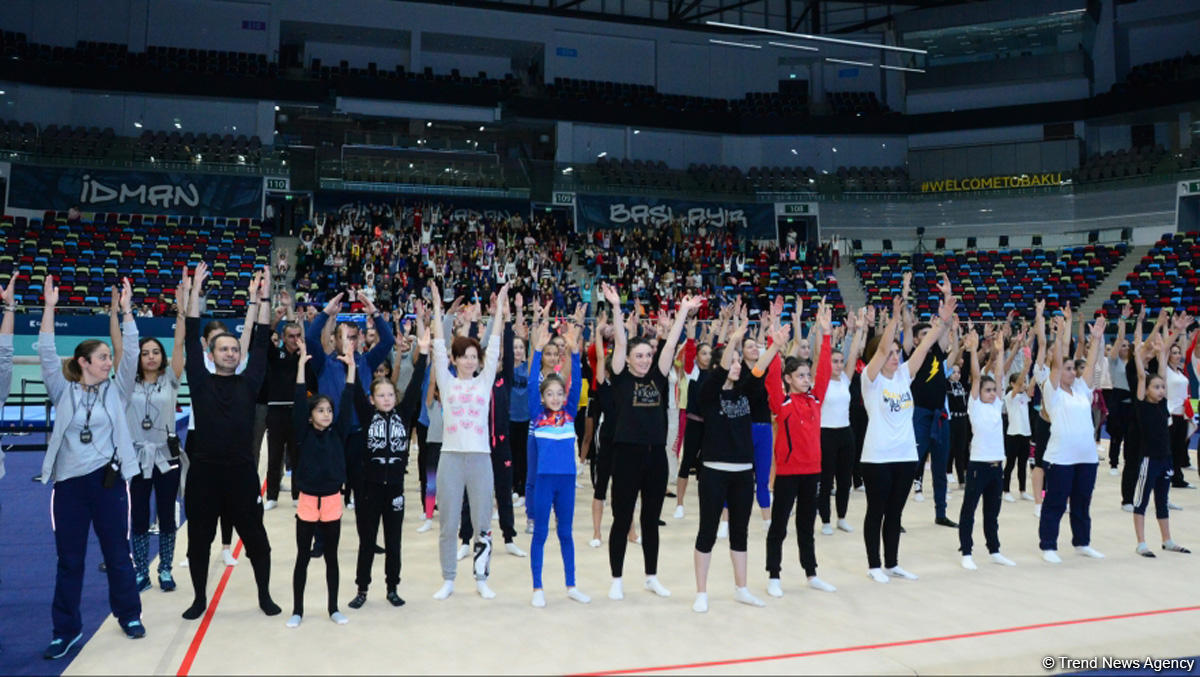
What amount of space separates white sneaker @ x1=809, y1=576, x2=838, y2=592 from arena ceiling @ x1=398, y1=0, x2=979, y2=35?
35746 millimetres

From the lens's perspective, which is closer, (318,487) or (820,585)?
(318,487)

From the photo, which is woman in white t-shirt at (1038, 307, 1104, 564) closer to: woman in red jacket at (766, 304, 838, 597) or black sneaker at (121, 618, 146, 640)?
woman in red jacket at (766, 304, 838, 597)

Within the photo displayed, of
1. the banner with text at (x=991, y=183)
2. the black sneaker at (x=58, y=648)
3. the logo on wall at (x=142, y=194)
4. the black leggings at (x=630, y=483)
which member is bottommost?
the black sneaker at (x=58, y=648)

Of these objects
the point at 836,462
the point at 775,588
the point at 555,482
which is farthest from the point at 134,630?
the point at 836,462

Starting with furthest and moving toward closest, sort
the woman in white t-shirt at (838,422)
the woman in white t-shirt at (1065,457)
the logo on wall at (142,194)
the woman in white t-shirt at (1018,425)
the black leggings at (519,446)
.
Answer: the logo on wall at (142,194), the woman in white t-shirt at (1018,425), the black leggings at (519,446), the woman in white t-shirt at (838,422), the woman in white t-shirt at (1065,457)

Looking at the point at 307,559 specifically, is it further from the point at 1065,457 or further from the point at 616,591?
the point at 1065,457

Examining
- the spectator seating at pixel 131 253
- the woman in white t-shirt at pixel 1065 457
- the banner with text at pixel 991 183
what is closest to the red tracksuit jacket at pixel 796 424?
the woman in white t-shirt at pixel 1065 457

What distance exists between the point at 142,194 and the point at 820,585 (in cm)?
3008

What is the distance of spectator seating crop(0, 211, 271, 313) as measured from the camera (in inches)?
993

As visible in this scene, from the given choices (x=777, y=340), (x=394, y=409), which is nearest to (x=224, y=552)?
(x=394, y=409)

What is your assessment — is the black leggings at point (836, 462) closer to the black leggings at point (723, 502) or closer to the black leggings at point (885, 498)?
the black leggings at point (885, 498)

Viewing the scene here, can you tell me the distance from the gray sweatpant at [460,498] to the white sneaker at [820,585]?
101 inches

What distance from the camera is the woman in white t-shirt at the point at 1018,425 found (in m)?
10.1

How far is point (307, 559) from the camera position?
6047 millimetres
